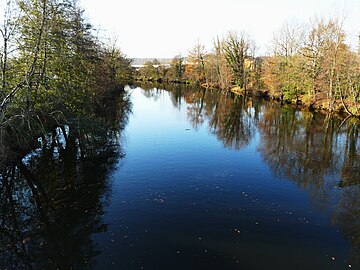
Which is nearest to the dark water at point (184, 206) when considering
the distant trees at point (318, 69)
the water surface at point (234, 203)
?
the water surface at point (234, 203)

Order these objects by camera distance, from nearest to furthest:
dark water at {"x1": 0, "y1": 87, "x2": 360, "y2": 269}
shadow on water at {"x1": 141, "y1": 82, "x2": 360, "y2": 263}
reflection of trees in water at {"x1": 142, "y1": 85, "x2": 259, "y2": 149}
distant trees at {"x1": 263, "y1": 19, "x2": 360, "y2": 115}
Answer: dark water at {"x1": 0, "y1": 87, "x2": 360, "y2": 269} < shadow on water at {"x1": 141, "y1": 82, "x2": 360, "y2": 263} < reflection of trees in water at {"x1": 142, "y1": 85, "x2": 259, "y2": 149} < distant trees at {"x1": 263, "y1": 19, "x2": 360, "y2": 115}

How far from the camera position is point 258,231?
10.2 meters

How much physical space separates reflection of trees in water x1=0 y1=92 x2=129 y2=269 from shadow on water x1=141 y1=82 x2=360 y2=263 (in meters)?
9.27

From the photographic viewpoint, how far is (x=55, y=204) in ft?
39.3

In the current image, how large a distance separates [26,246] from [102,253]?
2677 mm

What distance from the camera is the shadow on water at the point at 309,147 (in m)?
12.4

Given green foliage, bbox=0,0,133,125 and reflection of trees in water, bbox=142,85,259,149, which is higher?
green foliage, bbox=0,0,133,125

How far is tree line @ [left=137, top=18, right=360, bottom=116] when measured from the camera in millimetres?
33594

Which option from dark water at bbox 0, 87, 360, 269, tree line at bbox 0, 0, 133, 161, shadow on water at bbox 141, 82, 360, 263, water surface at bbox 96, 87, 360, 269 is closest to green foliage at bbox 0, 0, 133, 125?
tree line at bbox 0, 0, 133, 161

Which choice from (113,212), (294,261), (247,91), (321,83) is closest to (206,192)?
(113,212)

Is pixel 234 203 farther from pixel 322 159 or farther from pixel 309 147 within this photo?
pixel 309 147

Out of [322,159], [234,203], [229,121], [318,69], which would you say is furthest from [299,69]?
[234,203]

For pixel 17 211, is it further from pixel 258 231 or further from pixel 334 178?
pixel 334 178

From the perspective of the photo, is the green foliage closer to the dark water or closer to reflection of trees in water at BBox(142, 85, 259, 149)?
the dark water
